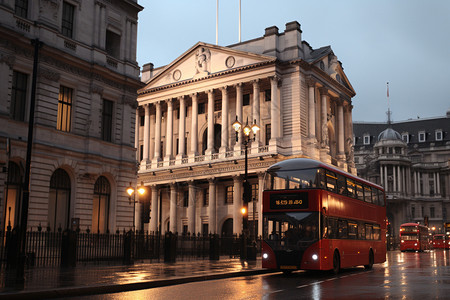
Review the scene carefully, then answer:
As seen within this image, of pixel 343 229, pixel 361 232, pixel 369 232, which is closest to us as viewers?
pixel 343 229

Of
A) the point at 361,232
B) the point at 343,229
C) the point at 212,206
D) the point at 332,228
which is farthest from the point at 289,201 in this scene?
the point at 212,206

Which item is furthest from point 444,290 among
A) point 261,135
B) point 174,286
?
point 261,135

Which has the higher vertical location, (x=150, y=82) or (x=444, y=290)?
(x=150, y=82)

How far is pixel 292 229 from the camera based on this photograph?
67.5 feet

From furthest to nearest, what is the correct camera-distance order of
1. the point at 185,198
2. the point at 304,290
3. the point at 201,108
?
the point at 201,108, the point at 185,198, the point at 304,290

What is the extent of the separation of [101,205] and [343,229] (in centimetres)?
1559

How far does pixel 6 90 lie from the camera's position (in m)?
26.1

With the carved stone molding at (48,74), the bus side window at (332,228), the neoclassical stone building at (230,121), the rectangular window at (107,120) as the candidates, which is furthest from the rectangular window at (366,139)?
the bus side window at (332,228)

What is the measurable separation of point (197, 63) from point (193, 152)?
10.3 meters

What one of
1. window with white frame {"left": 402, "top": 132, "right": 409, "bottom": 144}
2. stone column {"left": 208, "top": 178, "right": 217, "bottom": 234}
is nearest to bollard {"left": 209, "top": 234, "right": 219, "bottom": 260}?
stone column {"left": 208, "top": 178, "right": 217, "bottom": 234}

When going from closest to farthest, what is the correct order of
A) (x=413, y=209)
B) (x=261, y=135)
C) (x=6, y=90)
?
(x=6, y=90) < (x=261, y=135) < (x=413, y=209)

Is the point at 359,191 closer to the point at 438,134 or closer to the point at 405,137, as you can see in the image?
the point at 438,134

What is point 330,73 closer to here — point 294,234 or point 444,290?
point 294,234

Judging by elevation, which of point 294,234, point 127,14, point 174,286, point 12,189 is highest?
point 127,14
